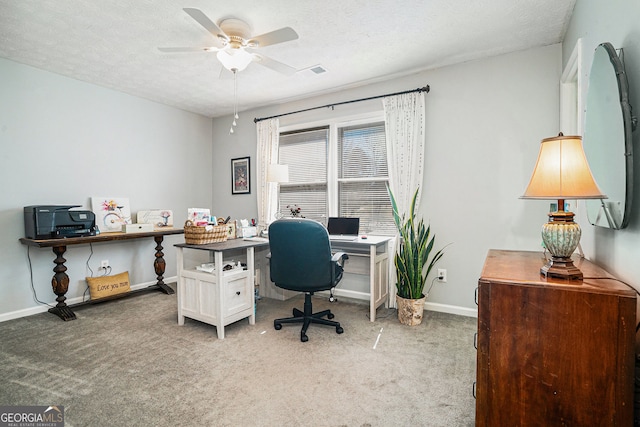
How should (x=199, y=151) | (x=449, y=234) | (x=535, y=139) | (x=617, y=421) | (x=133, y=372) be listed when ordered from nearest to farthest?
1. (x=617, y=421)
2. (x=133, y=372)
3. (x=535, y=139)
4. (x=449, y=234)
5. (x=199, y=151)

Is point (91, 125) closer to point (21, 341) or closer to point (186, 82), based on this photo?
point (186, 82)

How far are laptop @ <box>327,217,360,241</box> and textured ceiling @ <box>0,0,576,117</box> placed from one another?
1668 mm

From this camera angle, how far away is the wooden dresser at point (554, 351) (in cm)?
100

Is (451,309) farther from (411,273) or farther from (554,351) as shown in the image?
(554,351)

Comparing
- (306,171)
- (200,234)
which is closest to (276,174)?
(306,171)

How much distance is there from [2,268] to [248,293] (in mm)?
2553

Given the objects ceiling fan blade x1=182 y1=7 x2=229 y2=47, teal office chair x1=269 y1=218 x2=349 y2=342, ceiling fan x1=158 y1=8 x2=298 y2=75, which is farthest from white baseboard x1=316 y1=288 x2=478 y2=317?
ceiling fan blade x1=182 y1=7 x2=229 y2=47

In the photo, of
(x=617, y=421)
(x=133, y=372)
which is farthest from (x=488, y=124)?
(x=133, y=372)

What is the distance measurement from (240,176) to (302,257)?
2795mm

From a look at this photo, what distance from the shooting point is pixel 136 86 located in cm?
379

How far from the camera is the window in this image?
3703 millimetres

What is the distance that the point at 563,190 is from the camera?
119cm

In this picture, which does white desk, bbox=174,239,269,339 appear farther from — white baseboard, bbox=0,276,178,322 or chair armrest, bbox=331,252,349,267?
white baseboard, bbox=0,276,178,322

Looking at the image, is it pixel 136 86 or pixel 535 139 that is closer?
pixel 535 139
